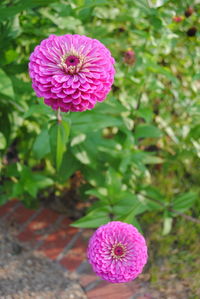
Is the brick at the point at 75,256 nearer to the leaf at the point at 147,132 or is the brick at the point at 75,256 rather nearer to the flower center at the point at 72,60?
the leaf at the point at 147,132

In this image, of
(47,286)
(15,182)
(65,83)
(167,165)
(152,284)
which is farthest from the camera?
(167,165)

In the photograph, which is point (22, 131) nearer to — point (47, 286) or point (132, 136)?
point (132, 136)

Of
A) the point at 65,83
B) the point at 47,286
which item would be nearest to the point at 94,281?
the point at 47,286

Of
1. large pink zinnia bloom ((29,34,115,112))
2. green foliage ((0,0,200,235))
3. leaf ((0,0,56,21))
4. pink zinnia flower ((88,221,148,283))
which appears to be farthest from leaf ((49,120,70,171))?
leaf ((0,0,56,21))

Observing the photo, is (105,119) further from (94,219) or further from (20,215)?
(20,215)

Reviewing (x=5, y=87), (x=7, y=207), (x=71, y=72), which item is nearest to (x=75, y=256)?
(x=7, y=207)

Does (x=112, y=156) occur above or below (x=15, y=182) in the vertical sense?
above

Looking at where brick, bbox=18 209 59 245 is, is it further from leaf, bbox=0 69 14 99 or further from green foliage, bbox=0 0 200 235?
leaf, bbox=0 69 14 99

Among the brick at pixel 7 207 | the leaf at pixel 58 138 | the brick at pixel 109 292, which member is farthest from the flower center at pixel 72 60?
the brick at pixel 7 207
